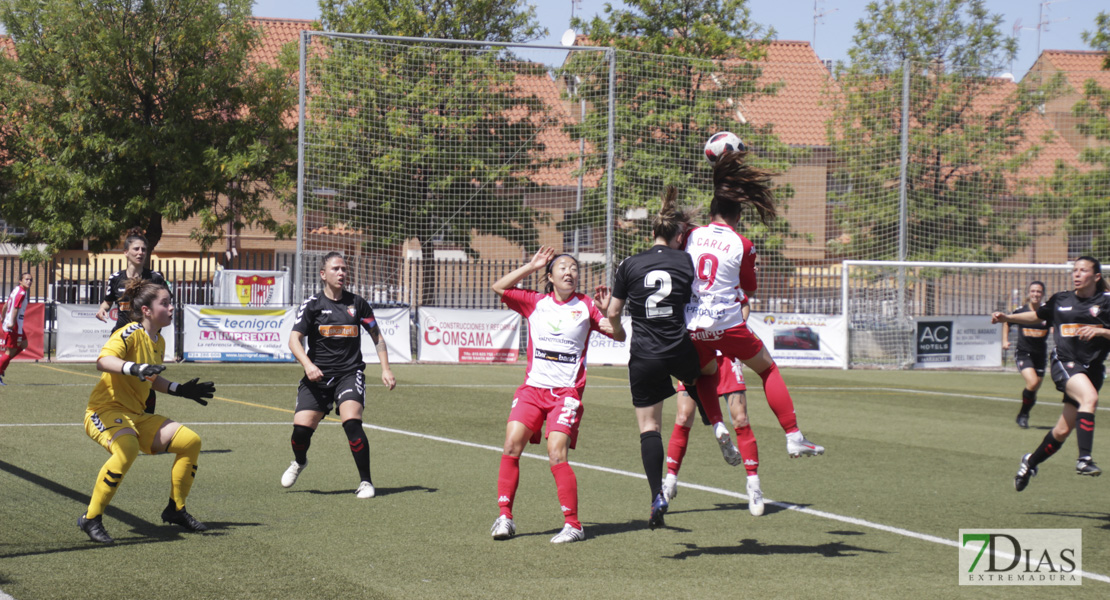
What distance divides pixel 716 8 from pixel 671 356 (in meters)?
28.7

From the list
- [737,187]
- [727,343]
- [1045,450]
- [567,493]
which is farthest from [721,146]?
[1045,450]

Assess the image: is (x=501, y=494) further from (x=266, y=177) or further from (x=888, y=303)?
(x=266, y=177)

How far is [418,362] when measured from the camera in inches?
895

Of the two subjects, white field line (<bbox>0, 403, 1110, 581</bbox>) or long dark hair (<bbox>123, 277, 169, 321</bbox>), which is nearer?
long dark hair (<bbox>123, 277, 169, 321</bbox>)

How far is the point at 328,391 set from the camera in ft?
27.1

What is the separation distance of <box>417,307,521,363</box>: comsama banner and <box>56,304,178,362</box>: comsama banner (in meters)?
5.48

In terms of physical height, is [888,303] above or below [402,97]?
below

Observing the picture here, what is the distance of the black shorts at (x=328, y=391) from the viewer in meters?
8.19

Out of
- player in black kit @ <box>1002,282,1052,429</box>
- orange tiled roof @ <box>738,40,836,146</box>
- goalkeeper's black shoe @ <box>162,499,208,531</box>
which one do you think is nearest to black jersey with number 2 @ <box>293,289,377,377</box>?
goalkeeper's black shoe @ <box>162,499,208,531</box>

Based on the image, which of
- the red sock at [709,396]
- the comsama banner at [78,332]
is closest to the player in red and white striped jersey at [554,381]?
the red sock at [709,396]

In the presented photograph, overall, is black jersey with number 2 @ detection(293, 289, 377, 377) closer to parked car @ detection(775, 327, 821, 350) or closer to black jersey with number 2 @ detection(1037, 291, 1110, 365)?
black jersey with number 2 @ detection(1037, 291, 1110, 365)

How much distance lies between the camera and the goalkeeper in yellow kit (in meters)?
6.10

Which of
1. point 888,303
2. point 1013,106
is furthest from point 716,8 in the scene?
point 888,303

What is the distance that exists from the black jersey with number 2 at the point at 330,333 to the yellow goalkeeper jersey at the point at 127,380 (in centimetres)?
186
